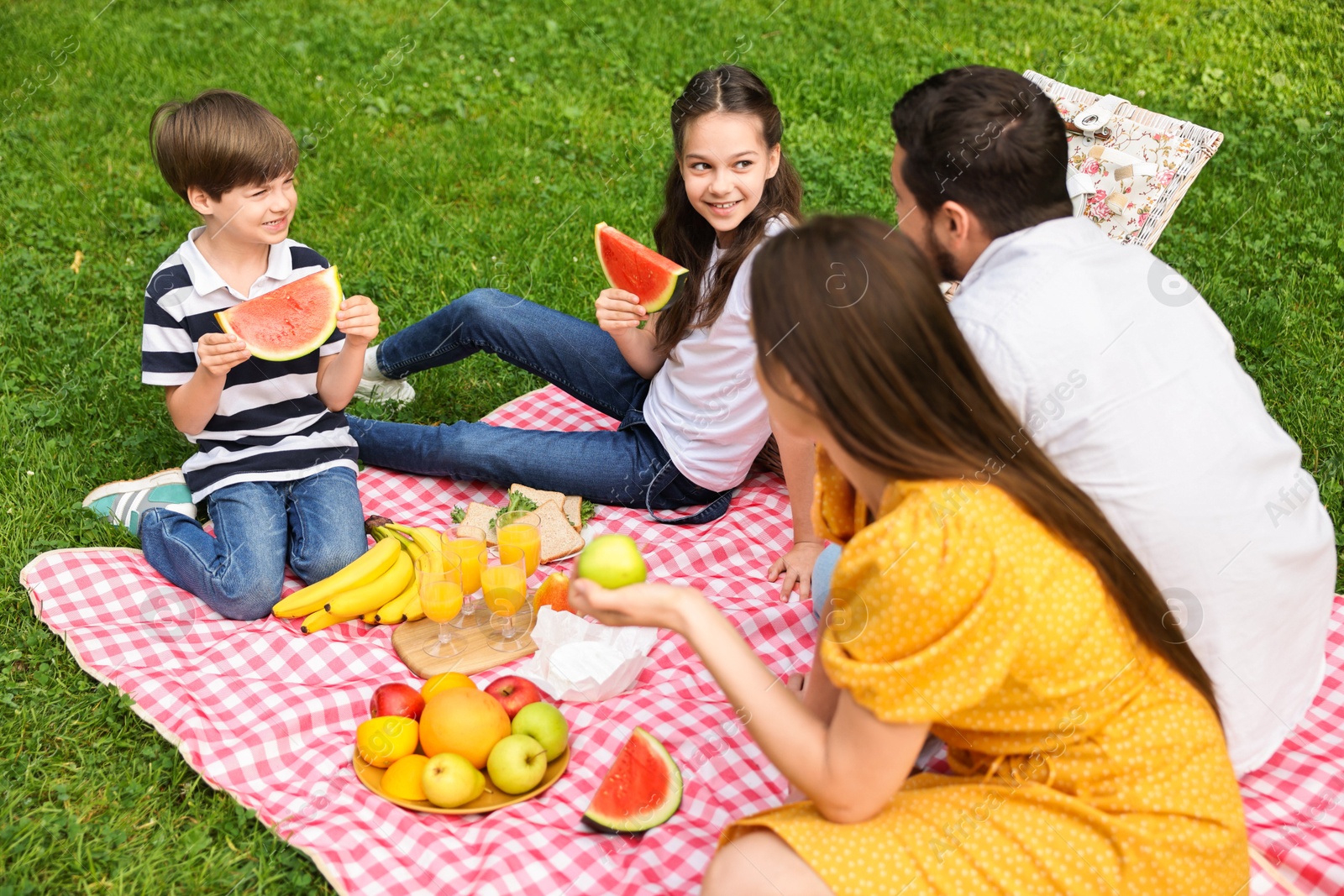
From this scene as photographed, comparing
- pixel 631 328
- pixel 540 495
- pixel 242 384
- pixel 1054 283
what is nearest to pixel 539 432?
pixel 540 495

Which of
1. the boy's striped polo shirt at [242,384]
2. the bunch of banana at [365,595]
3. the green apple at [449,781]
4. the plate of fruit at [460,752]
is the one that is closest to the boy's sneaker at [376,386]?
the boy's striped polo shirt at [242,384]

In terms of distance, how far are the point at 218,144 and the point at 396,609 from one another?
169cm

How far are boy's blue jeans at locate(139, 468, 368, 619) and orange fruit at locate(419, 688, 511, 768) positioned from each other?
3.39 feet

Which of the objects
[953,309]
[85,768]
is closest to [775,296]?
[953,309]

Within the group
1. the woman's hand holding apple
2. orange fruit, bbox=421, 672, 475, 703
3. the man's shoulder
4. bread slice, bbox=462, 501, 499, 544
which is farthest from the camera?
Answer: bread slice, bbox=462, 501, 499, 544

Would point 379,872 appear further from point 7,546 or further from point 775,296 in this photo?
point 7,546

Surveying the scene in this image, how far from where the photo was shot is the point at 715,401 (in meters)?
4.27

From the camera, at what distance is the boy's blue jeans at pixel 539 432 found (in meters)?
4.50

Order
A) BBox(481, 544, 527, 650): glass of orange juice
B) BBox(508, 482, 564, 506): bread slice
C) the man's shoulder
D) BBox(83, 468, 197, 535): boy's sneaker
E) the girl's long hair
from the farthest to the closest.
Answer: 1. BBox(508, 482, 564, 506): bread slice
2. BBox(83, 468, 197, 535): boy's sneaker
3. the girl's long hair
4. BBox(481, 544, 527, 650): glass of orange juice
5. the man's shoulder

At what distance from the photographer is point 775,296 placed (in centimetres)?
229

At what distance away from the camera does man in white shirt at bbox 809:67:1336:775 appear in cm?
258

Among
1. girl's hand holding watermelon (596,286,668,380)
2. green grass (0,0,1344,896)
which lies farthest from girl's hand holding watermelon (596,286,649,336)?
green grass (0,0,1344,896)

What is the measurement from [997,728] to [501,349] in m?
3.00

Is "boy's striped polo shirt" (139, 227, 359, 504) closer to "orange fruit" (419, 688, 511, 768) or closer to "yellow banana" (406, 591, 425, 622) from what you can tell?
"yellow banana" (406, 591, 425, 622)
